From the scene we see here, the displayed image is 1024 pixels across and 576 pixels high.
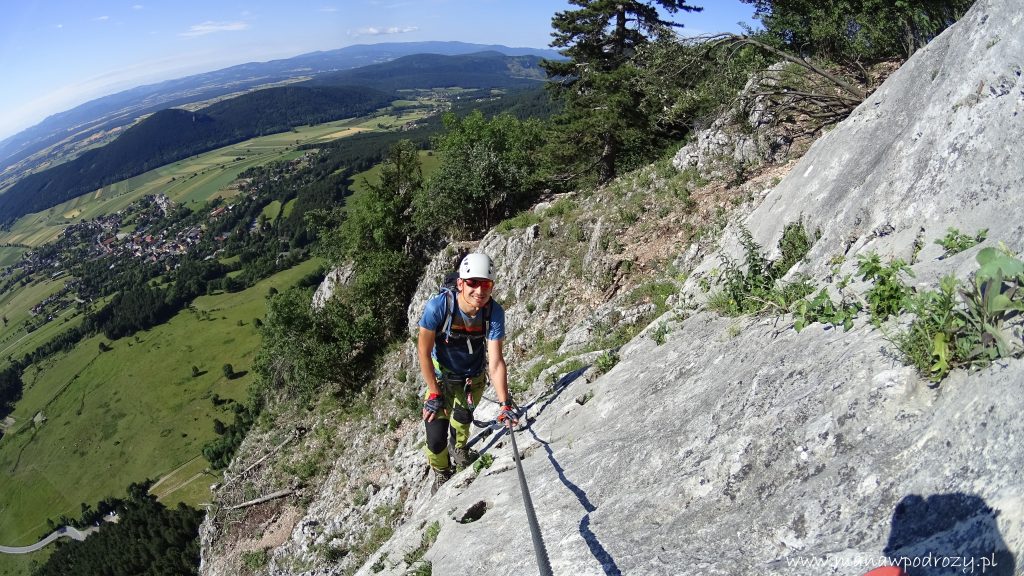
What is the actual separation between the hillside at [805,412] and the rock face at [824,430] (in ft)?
0.06

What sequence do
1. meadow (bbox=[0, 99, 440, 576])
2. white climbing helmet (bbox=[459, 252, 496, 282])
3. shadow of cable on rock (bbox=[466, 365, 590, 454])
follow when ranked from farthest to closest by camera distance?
meadow (bbox=[0, 99, 440, 576]) → shadow of cable on rock (bbox=[466, 365, 590, 454]) → white climbing helmet (bbox=[459, 252, 496, 282])

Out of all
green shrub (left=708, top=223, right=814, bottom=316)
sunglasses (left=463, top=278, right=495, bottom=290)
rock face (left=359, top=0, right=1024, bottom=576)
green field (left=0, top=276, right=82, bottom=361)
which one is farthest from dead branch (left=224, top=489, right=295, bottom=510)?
green field (left=0, top=276, right=82, bottom=361)

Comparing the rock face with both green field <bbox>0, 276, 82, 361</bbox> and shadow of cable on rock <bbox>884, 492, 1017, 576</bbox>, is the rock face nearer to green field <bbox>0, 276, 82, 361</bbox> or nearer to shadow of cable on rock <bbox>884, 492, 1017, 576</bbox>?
shadow of cable on rock <bbox>884, 492, 1017, 576</bbox>

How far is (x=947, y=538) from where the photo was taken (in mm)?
2693

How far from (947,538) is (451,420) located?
7.61m

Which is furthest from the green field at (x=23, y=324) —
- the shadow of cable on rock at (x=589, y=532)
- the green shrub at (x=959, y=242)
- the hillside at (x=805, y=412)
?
the green shrub at (x=959, y=242)

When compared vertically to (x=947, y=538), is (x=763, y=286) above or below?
above

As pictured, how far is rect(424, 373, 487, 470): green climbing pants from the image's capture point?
28.5 feet

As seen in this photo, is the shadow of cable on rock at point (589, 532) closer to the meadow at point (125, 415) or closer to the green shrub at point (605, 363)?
the green shrub at point (605, 363)

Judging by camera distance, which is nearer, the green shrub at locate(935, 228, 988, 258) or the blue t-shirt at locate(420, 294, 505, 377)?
the green shrub at locate(935, 228, 988, 258)

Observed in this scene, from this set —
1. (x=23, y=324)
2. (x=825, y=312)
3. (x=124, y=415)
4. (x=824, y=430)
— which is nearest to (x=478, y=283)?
(x=825, y=312)

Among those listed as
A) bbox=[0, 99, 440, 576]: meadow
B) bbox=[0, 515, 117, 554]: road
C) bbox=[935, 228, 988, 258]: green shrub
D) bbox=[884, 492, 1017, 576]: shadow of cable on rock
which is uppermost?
bbox=[935, 228, 988, 258]: green shrub

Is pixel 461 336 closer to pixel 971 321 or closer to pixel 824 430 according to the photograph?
pixel 824 430

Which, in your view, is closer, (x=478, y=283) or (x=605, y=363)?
(x=478, y=283)
